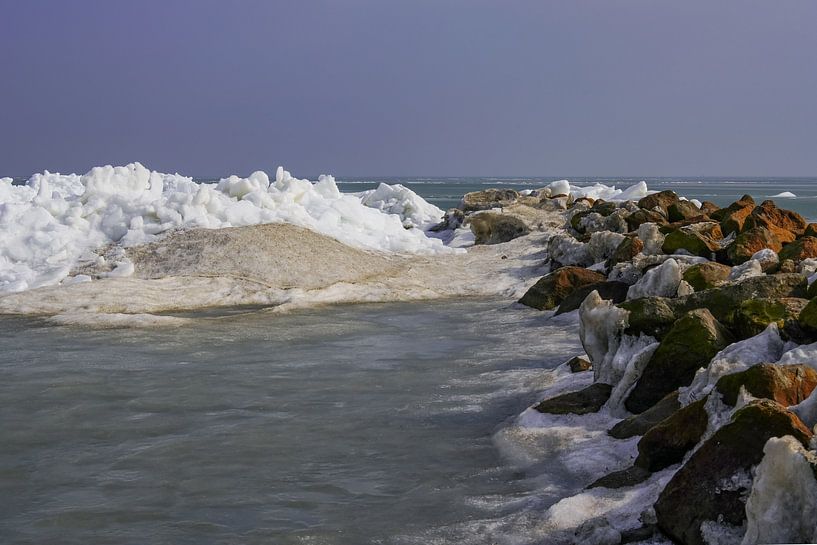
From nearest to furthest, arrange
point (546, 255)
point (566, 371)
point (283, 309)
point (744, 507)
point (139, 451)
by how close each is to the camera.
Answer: point (744, 507) → point (139, 451) → point (566, 371) → point (283, 309) → point (546, 255)

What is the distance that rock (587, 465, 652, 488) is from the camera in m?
4.82

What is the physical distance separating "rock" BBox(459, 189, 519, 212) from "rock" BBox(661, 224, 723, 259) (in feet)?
43.3

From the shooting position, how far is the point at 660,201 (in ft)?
61.6

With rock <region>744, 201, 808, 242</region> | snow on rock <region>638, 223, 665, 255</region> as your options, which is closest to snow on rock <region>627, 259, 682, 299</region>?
snow on rock <region>638, 223, 665, 255</region>

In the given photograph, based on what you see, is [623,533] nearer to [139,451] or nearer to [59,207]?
[139,451]

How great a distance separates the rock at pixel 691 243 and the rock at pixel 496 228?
862 centimetres

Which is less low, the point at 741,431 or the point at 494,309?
the point at 741,431

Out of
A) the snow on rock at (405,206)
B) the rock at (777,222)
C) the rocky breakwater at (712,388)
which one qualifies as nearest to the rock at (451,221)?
the snow on rock at (405,206)

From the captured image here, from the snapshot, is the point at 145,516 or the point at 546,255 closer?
the point at 145,516

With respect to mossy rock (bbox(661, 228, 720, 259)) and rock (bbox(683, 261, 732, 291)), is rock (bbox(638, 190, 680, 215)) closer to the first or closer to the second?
mossy rock (bbox(661, 228, 720, 259))

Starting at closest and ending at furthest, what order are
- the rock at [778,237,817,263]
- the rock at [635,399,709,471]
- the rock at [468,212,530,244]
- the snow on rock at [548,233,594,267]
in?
1. the rock at [635,399,709,471]
2. the rock at [778,237,817,263]
3. the snow on rock at [548,233,594,267]
4. the rock at [468,212,530,244]

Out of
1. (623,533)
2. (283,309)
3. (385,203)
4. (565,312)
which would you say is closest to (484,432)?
(623,533)

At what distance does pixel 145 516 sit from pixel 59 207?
1259cm

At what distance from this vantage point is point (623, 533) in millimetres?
4148
